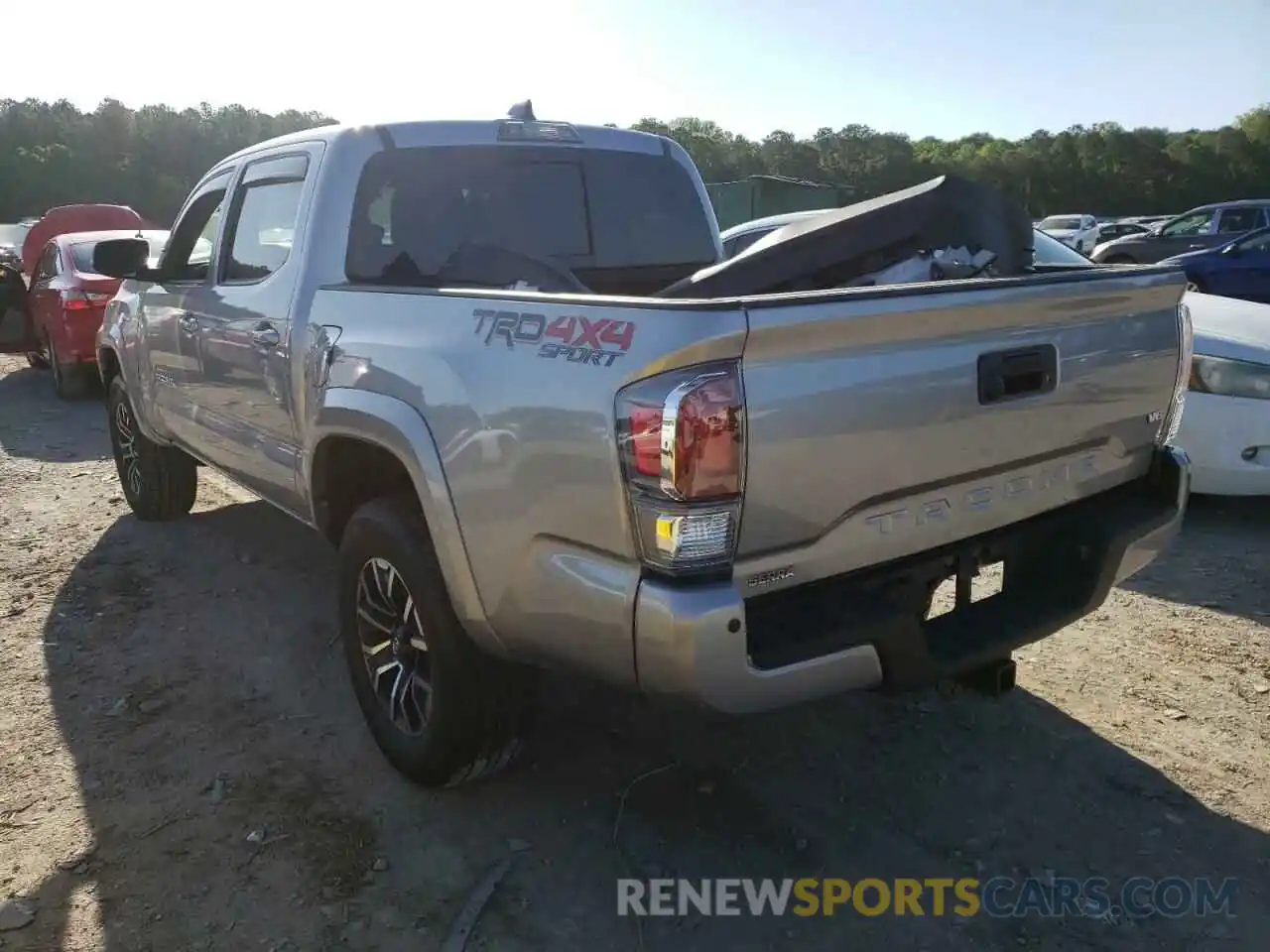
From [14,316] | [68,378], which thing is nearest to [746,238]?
[68,378]

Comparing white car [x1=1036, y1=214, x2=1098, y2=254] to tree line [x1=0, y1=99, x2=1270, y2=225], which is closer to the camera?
white car [x1=1036, y1=214, x2=1098, y2=254]

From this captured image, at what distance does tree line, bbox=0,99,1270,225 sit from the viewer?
37.4 metres

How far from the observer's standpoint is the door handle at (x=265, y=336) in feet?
11.8

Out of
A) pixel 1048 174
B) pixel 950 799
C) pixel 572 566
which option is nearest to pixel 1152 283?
pixel 950 799

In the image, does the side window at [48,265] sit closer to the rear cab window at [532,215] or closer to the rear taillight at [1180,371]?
the rear cab window at [532,215]

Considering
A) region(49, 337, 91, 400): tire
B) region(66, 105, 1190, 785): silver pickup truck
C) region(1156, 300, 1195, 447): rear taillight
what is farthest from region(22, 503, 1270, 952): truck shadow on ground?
region(49, 337, 91, 400): tire

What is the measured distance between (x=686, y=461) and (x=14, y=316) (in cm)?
1249

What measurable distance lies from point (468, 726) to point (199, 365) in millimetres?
2395

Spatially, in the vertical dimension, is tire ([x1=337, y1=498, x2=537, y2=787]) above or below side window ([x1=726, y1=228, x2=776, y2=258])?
below

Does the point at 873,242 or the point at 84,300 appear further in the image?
the point at 84,300

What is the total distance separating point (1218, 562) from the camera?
4895 mm

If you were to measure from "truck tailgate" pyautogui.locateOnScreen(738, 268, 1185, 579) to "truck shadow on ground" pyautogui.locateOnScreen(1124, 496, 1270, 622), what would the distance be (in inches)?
77.8

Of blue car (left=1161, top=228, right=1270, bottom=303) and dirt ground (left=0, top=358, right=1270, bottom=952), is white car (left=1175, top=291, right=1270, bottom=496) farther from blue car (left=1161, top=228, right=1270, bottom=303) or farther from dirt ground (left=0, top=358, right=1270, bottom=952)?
blue car (left=1161, top=228, right=1270, bottom=303)

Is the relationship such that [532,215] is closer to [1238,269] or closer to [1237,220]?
[1238,269]
